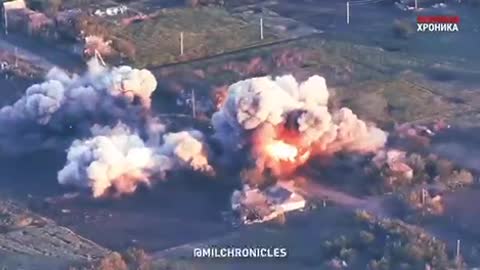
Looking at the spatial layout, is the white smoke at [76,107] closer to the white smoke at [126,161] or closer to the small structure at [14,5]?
the white smoke at [126,161]

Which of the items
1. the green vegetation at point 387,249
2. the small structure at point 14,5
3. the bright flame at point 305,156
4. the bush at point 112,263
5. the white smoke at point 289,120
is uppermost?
the small structure at point 14,5

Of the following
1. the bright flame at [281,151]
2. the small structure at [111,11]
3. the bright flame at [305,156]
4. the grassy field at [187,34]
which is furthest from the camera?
the small structure at [111,11]

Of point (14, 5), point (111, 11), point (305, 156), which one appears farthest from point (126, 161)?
point (14, 5)

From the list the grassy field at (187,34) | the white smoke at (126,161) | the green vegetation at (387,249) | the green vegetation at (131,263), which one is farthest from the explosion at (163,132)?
the grassy field at (187,34)

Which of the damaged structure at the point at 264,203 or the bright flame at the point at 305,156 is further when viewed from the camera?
the bright flame at the point at 305,156

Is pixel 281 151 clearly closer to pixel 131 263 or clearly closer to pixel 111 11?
pixel 131 263

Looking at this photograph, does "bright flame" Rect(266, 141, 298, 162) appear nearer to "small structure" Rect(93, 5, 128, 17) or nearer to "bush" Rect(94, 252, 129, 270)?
"bush" Rect(94, 252, 129, 270)
